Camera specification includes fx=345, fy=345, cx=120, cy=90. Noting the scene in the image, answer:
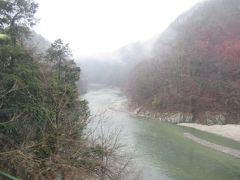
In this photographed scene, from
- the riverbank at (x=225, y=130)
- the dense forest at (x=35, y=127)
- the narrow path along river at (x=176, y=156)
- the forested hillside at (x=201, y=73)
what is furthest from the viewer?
the forested hillside at (x=201, y=73)

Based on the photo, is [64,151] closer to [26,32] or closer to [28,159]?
[28,159]

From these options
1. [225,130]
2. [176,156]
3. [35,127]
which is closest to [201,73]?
[225,130]

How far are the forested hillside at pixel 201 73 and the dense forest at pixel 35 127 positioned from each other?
4614cm

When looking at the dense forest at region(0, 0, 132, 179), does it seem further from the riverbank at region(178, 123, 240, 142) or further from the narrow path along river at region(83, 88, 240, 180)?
the riverbank at region(178, 123, 240, 142)

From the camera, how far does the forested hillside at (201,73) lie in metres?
65.9

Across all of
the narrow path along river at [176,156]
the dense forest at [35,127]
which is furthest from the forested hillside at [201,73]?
the dense forest at [35,127]

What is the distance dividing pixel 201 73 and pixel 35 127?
203ft

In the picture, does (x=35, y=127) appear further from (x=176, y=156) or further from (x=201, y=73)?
(x=201, y=73)

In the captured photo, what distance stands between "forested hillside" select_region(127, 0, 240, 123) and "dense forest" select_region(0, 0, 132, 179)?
46.1 meters

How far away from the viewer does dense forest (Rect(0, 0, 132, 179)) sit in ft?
38.7

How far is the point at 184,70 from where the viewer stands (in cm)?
7456

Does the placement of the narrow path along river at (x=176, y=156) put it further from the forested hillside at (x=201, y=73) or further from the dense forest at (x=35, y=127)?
the forested hillside at (x=201, y=73)

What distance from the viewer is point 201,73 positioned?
73.9m

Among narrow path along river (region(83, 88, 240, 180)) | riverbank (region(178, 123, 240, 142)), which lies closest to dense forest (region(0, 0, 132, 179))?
narrow path along river (region(83, 88, 240, 180))
